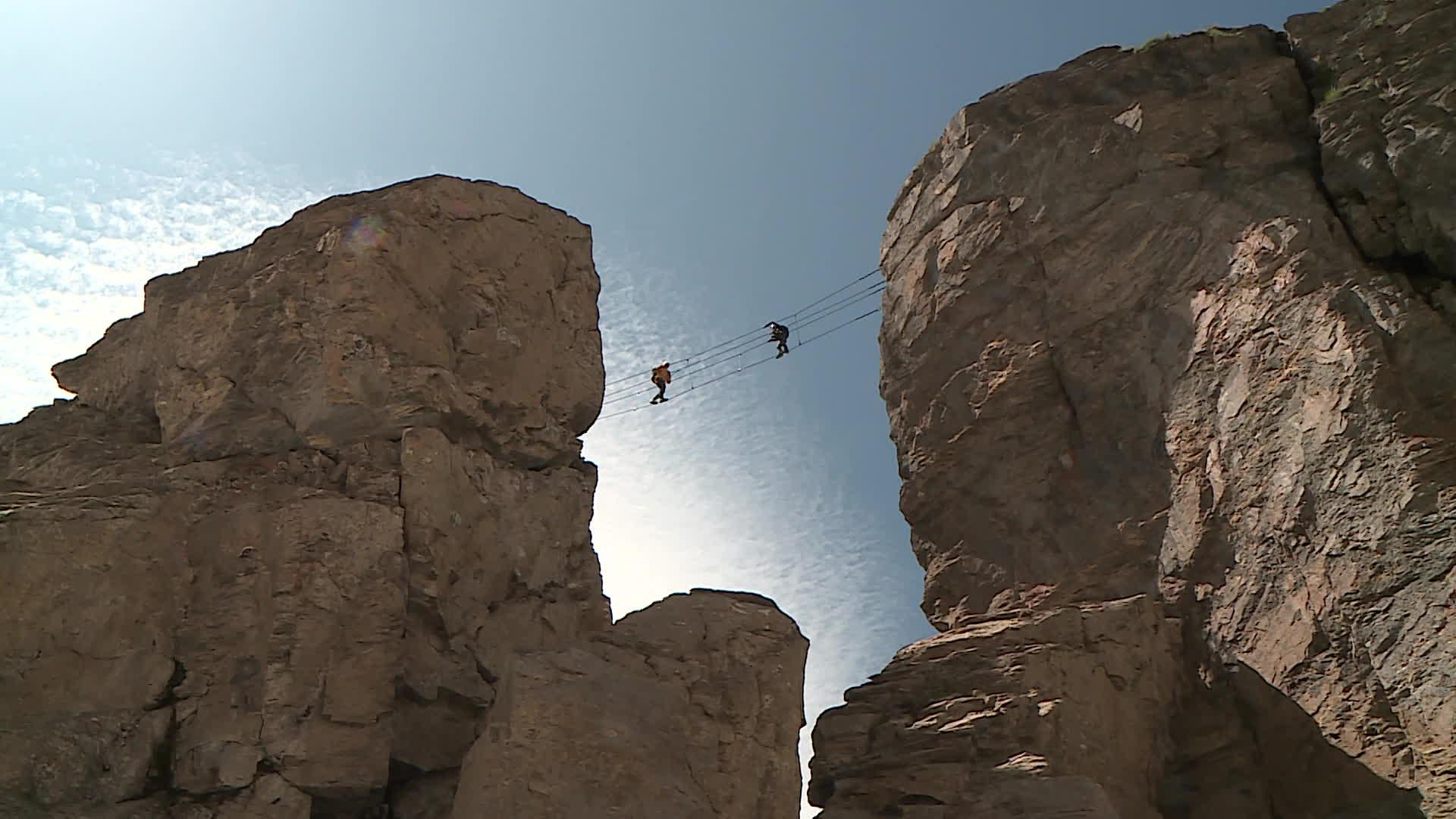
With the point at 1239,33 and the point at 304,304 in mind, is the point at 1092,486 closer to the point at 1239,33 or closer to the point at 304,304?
the point at 1239,33

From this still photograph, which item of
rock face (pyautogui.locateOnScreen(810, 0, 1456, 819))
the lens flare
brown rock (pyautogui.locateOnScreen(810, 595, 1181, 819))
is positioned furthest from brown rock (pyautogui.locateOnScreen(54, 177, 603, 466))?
rock face (pyautogui.locateOnScreen(810, 0, 1456, 819))

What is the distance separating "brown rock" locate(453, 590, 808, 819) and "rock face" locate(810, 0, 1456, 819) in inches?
126

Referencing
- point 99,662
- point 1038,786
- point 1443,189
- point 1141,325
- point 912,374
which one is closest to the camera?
point 99,662

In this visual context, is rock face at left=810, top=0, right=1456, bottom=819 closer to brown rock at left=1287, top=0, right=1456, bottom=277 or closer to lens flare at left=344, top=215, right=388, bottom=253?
brown rock at left=1287, top=0, right=1456, bottom=277

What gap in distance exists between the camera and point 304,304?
15.4 metres

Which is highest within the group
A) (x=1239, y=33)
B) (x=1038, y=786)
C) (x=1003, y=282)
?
(x=1239, y=33)

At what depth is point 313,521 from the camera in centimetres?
1333

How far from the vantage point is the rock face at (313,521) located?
12367mm

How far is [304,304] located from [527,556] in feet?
12.1

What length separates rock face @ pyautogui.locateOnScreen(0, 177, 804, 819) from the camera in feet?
40.6

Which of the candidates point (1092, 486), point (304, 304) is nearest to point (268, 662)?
point (304, 304)

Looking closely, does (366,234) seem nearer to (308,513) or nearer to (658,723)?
(308,513)

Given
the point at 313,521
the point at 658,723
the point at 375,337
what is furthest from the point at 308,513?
the point at 658,723

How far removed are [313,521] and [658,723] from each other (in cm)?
379
